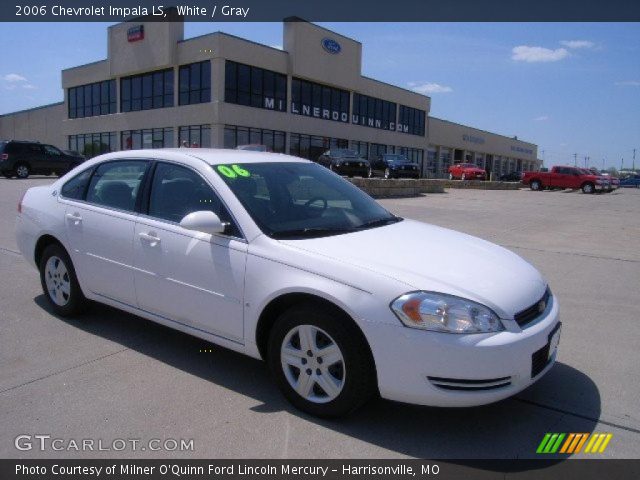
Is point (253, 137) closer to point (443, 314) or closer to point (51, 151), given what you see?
point (51, 151)

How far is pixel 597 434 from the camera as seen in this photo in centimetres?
318

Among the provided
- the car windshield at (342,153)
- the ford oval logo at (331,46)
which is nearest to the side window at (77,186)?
the car windshield at (342,153)

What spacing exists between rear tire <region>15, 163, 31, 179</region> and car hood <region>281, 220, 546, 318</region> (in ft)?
81.6

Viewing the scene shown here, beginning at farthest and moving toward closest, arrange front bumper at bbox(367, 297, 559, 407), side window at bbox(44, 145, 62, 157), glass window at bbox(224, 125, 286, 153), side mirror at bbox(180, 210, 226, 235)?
glass window at bbox(224, 125, 286, 153), side window at bbox(44, 145, 62, 157), side mirror at bbox(180, 210, 226, 235), front bumper at bbox(367, 297, 559, 407)

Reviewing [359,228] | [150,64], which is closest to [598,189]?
[150,64]

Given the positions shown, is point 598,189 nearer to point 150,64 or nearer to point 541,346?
point 150,64

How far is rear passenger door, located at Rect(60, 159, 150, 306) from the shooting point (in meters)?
4.21

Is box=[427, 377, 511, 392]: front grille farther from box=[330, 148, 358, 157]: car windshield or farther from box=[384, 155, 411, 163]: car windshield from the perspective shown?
box=[384, 155, 411, 163]: car windshield

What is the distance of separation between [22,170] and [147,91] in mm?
17809

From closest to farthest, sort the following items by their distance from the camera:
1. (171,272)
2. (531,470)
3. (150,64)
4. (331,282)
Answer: (531,470) < (331,282) < (171,272) < (150,64)

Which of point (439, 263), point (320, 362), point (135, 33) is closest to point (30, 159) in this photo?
point (135, 33)

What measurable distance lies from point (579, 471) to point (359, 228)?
1971 mm

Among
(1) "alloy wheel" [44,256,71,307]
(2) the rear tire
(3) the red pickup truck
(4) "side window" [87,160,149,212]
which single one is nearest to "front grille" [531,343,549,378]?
(4) "side window" [87,160,149,212]

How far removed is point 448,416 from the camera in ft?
11.1
